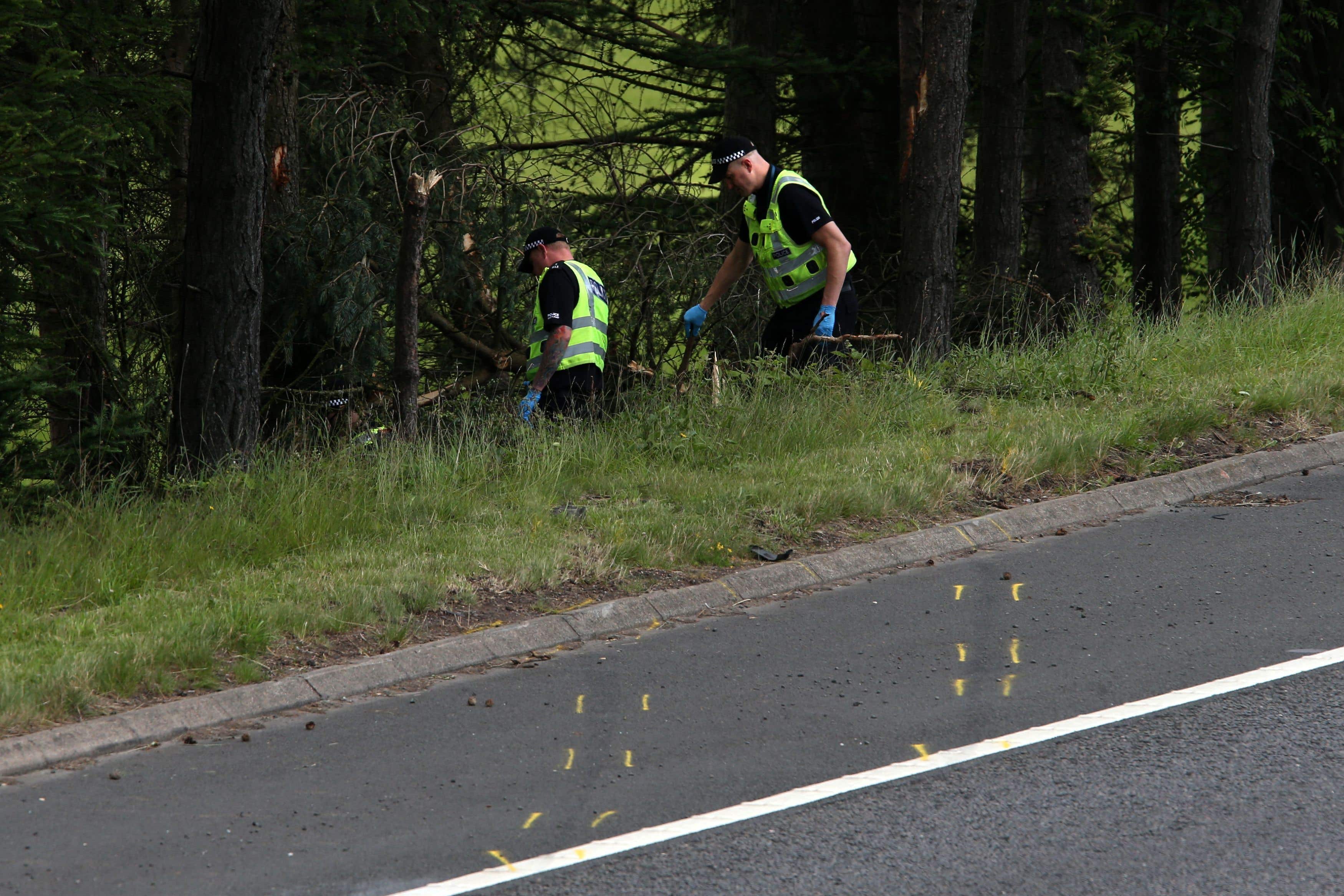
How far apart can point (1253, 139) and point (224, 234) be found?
396 inches

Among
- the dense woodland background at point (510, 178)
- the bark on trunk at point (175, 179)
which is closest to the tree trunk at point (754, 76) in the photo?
the dense woodland background at point (510, 178)

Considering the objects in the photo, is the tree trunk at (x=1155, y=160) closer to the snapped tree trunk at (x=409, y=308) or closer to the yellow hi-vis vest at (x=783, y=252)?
the yellow hi-vis vest at (x=783, y=252)

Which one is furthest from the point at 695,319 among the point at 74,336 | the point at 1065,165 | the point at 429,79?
the point at 1065,165

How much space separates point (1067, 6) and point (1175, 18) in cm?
245

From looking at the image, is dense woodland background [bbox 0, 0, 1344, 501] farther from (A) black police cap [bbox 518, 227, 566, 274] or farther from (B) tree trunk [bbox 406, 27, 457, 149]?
(A) black police cap [bbox 518, 227, 566, 274]

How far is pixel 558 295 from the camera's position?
29.2 feet

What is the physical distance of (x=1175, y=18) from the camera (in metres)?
17.2

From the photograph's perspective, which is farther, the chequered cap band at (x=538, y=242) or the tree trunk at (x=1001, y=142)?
the tree trunk at (x=1001, y=142)

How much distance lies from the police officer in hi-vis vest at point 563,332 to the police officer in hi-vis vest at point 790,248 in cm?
79

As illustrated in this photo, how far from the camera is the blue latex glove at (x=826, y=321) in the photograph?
27.8 ft

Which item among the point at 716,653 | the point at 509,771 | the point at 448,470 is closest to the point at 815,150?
the point at 448,470

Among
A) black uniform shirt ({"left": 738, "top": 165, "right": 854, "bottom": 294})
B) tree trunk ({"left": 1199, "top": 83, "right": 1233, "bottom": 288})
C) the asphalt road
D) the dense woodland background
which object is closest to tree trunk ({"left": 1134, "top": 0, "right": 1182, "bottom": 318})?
the dense woodland background

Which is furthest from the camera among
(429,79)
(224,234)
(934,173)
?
(429,79)

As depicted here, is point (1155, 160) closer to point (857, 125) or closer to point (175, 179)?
point (857, 125)
